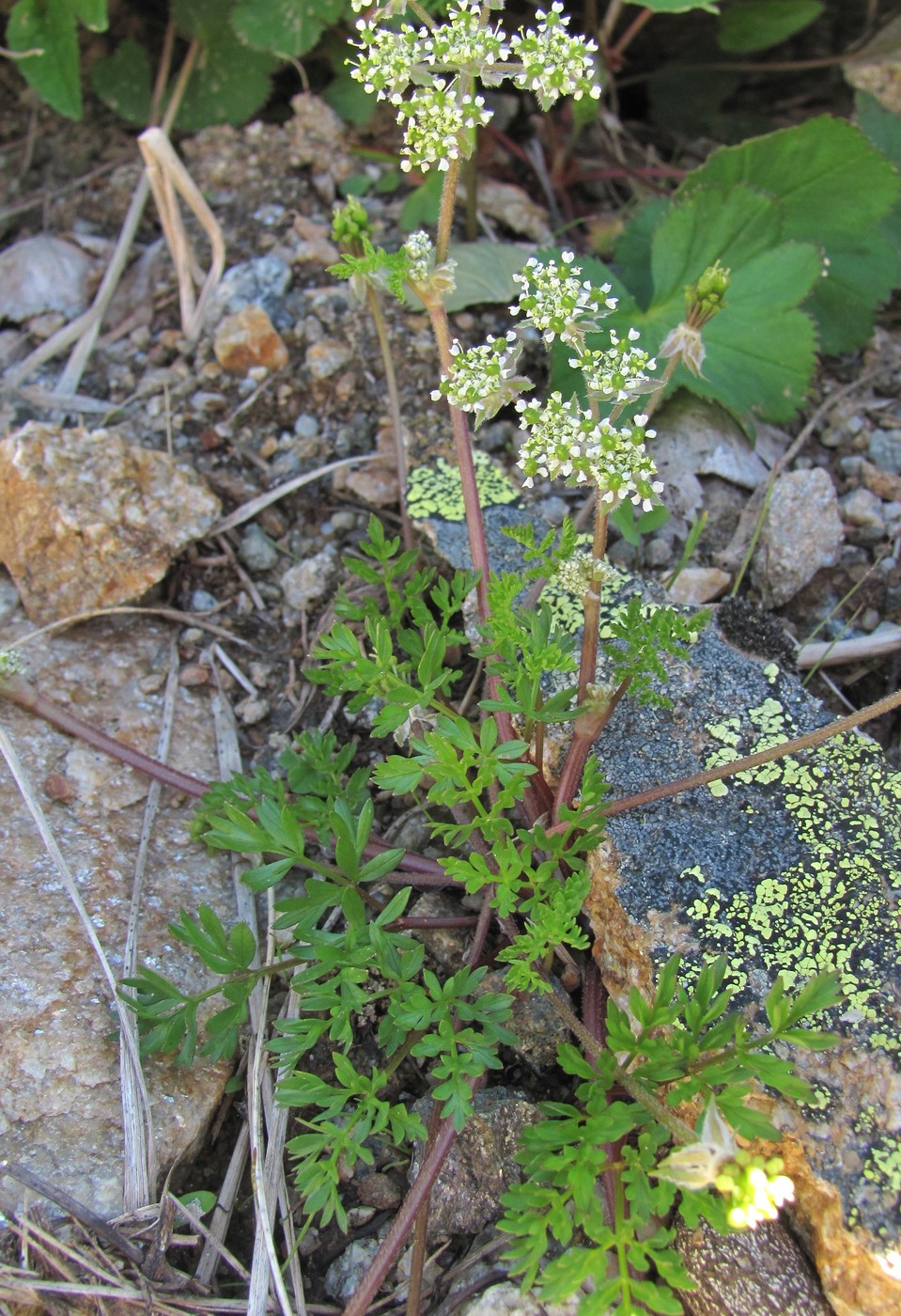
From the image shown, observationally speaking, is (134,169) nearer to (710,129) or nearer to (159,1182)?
(710,129)

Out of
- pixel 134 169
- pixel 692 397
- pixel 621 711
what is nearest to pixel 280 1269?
pixel 621 711

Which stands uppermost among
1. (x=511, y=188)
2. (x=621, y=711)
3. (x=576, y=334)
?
(x=576, y=334)

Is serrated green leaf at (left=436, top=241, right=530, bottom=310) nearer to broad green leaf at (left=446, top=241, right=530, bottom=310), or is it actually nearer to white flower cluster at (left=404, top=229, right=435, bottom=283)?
broad green leaf at (left=446, top=241, right=530, bottom=310)

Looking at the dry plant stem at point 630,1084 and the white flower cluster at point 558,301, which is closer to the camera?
the dry plant stem at point 630,1084

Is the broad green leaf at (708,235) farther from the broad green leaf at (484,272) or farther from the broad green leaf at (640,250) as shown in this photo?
the broad green leaf at (484,272)

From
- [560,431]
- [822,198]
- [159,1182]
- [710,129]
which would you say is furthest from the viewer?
[710,129]

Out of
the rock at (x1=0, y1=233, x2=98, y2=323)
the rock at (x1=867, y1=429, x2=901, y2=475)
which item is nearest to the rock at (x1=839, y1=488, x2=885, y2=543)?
the rock at (x1=867, y1=429, x2=901, y2=475)

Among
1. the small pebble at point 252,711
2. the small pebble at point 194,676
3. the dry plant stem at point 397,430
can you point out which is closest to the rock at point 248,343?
the dry plant stem at point 397,430
